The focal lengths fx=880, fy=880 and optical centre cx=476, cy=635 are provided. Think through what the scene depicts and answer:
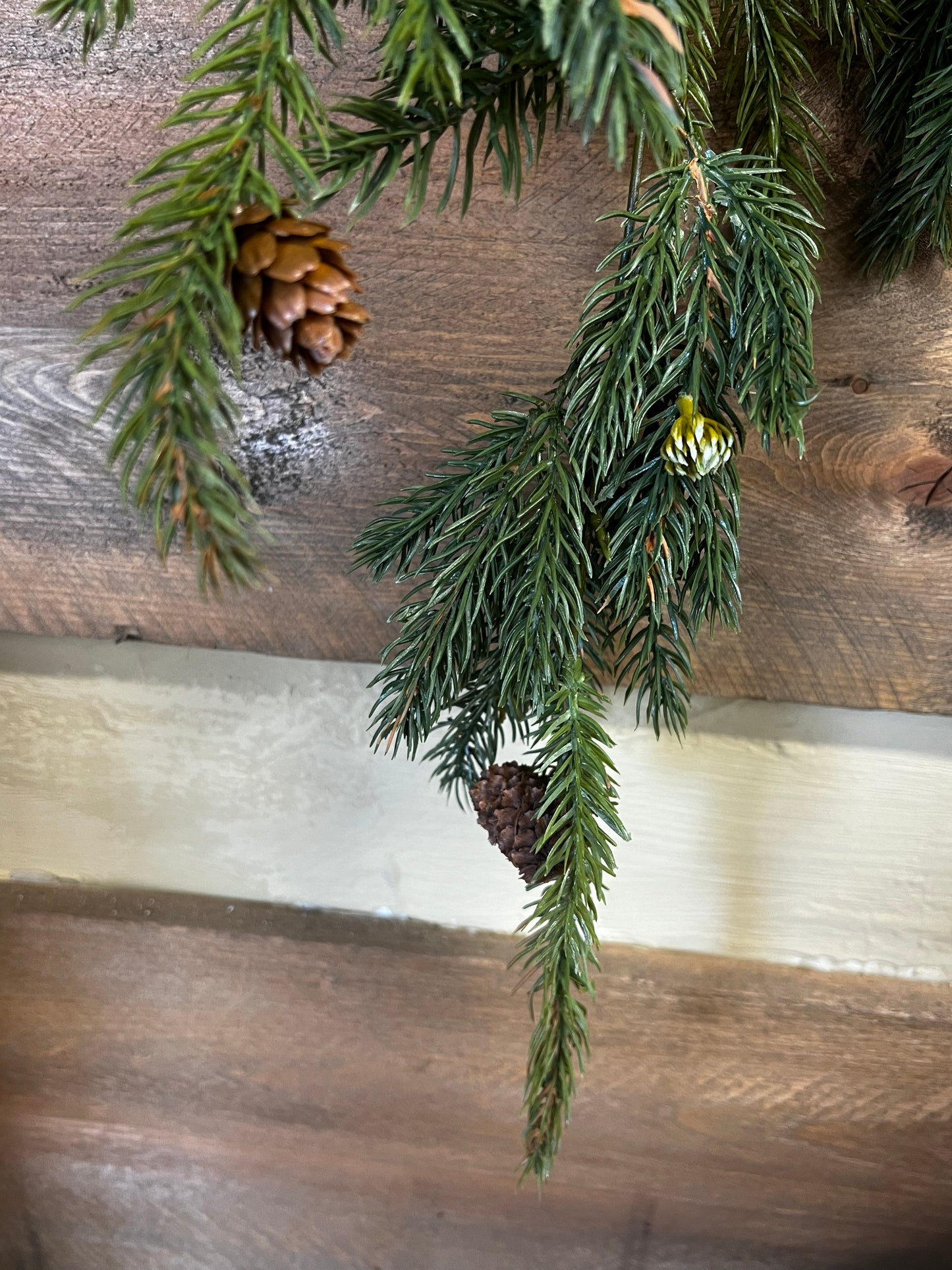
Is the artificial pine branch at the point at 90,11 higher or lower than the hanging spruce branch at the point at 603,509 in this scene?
higher

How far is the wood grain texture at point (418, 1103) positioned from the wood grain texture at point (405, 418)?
245 millimetres

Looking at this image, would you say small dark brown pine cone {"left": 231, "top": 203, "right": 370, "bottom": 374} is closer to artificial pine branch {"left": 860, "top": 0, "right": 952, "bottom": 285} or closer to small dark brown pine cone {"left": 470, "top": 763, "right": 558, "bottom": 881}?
small dark brown pine cone {"left": 470, "top": 763, "right": 558, "bottom": 881}

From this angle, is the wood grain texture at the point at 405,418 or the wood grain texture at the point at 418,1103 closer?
the wood grain texture at the point at 405,418

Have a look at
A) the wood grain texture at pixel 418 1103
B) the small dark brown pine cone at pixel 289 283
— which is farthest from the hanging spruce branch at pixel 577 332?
the wood grain texture at pixel 418 1103

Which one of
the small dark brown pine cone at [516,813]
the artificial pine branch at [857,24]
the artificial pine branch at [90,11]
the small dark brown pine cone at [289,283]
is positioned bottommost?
the small dark brown pine cone at [516,813]

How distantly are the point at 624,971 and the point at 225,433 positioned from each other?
0.47m

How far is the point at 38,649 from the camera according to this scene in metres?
0.64

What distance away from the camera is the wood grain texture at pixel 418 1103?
649 millimetres

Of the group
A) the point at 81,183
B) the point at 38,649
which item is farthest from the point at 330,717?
the point at 81,183

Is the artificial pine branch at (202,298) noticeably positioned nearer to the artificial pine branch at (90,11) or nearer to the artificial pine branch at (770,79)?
the artificial pine branch at (90,11)

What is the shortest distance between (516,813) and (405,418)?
28 cm

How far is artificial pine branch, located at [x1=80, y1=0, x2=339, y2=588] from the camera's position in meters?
0.22

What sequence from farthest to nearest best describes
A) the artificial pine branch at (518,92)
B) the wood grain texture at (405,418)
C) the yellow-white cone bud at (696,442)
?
the wood grain texture at (405,418), the yellow-white cone bud at (696,442), the artificial pine branch at (518,92)

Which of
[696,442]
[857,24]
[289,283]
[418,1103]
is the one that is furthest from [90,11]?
[418,1103]
